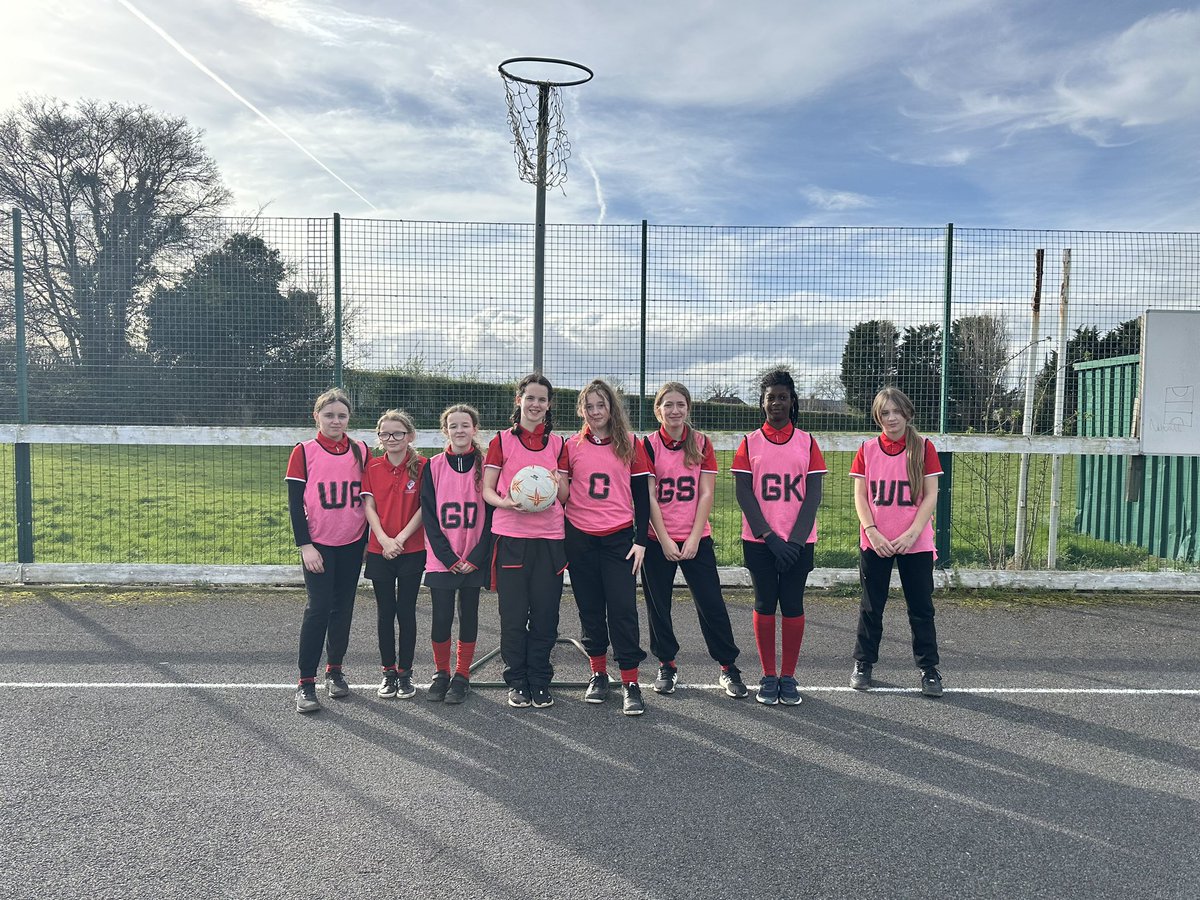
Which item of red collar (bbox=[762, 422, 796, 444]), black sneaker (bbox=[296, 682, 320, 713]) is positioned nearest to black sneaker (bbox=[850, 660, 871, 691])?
red collar (bbox=[762, 422, 796, 444])

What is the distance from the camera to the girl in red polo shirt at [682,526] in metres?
5.12

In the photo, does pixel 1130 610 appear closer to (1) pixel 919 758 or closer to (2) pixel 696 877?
(1) pixel 919 758

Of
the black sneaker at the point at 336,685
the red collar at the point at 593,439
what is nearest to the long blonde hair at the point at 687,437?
the red collar at the point at 593,439

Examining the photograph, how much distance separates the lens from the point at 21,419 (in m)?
7.89

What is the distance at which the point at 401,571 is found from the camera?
5.13m

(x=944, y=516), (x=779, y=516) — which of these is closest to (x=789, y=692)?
(x=779, y=516)

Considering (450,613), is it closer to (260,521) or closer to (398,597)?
(398,597)

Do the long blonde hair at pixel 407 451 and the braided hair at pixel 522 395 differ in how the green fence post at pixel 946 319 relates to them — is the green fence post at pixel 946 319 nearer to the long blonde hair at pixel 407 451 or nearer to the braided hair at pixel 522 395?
the braided hair at pixel 522 395

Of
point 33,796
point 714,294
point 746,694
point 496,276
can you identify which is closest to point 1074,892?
point 746,694

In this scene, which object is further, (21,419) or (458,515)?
(21,419)

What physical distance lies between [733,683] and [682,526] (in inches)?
38.1

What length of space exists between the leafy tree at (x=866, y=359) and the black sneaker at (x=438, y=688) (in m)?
4.42

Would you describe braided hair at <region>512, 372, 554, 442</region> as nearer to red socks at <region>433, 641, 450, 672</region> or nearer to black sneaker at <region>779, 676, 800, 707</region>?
red socks at <region>433, 641, 450, 672</region>

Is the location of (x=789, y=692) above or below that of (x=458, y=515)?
below
